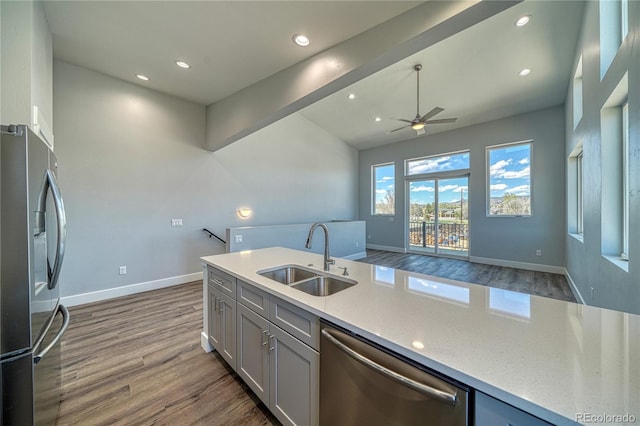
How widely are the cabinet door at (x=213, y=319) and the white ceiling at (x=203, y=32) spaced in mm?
2520

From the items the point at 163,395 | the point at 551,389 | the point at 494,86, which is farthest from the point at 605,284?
the point at 163,395

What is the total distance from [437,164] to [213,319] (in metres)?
6.48

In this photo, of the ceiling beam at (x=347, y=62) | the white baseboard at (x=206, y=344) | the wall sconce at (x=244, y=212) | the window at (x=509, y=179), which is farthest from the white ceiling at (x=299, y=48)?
the white baseboard at (x=206, y=344)

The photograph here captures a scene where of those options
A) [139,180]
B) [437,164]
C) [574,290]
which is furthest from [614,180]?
[139,180]

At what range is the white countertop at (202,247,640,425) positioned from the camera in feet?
2.03

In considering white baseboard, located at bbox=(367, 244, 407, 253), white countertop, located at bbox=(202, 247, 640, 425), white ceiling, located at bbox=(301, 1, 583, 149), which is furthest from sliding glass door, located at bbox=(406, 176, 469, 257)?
white countertop, located at bbox=(202, 247, 640, 425)

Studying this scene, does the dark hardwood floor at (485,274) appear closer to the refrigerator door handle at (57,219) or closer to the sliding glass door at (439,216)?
the sliding glass door at (439,216)

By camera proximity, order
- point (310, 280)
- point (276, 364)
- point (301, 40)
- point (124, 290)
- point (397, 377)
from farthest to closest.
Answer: point (124, 290)
point (301, 40)
point (310, 280)
point (276, 364)
point (397, 377)

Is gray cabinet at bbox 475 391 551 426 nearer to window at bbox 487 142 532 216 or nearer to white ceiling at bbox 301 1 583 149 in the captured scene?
white ceiling at bbox 301 1 583 149

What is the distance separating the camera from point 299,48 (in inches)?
103

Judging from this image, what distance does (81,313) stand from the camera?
3.07 metres

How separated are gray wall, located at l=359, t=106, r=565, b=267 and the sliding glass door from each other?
27 cm

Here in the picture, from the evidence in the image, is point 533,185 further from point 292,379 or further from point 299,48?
point 292,379

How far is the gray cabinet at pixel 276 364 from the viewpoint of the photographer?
4.13 feet
